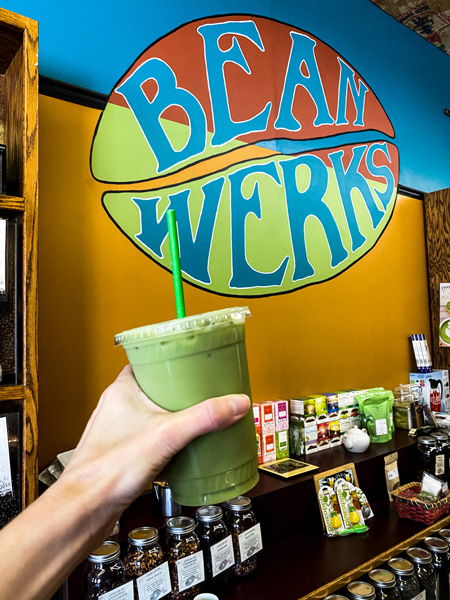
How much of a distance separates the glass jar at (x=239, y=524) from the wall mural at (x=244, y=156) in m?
0.94

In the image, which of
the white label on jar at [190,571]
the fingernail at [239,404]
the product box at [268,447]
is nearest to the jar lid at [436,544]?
the product box at [268,447]

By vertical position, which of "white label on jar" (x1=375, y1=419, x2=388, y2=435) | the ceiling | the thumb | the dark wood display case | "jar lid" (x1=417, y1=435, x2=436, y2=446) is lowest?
the dark wood display case

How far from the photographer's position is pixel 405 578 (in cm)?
169

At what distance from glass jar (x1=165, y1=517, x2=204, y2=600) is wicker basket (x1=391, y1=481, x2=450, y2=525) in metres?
1.05

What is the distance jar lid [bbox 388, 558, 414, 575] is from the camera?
167 cm

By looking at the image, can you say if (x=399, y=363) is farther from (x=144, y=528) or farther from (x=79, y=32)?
(x=79, y=32)

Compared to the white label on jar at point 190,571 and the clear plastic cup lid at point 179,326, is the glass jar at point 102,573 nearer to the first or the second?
the white label on jar at point 190,571

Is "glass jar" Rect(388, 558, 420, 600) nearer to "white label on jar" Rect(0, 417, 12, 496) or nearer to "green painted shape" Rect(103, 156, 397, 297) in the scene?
"green painted shape" Rect(103, 156, 397, 297)

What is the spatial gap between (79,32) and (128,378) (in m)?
1.61

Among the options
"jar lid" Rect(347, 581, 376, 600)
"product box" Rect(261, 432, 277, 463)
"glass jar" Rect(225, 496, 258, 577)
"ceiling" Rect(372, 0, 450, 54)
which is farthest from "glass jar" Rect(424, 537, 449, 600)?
"ceiling" Rect(372, 0, 450, 54)

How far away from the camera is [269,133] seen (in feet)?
8.02

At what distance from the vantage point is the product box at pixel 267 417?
6.59 ft

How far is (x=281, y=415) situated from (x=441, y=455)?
0.94m

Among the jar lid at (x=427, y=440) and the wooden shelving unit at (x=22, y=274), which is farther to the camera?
the jar lid at (x=427, y=440)
